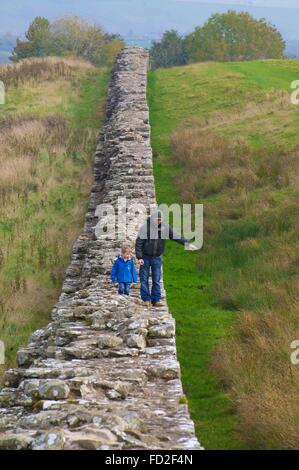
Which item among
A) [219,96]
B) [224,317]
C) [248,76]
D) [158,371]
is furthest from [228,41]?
[158,371]

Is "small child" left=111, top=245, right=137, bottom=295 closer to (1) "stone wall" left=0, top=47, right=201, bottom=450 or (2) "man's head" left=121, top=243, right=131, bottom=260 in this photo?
(2) "man's head" left=121, top=243, right=131, bottom=260

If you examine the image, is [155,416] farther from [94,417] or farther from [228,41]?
[228,41]

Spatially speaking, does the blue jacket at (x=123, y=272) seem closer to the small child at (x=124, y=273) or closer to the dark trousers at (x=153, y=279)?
the small child at (x=124, y=273)

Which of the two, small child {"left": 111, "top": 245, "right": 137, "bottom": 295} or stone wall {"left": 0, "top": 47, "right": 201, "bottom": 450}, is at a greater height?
small child {"left": 111, "top": 245, "right": 137, "bottom": 295}

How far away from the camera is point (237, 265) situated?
1271 cm

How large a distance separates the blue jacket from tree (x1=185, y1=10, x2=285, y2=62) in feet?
184

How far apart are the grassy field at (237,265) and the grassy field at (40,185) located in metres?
2.13

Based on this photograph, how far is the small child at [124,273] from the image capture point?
9289 mm

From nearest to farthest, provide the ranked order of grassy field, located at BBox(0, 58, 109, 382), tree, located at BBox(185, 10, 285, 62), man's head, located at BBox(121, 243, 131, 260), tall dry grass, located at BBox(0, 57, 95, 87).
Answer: man's head, located at BBox(121, 243, 131, 260), grassy field, located at BBox(0, 58, 109, 382), tall dry grass, located at BBox(0, 57, 95, 87), tree, located at BBox(185, 10, 285, 62)

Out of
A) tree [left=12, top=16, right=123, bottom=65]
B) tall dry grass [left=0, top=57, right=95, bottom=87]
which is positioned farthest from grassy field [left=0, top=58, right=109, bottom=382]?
tree [left=12, top=16, right=123, bottom=65]

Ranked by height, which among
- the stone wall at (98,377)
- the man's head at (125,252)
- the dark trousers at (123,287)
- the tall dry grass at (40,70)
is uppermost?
the tall dry grass at (40,70)

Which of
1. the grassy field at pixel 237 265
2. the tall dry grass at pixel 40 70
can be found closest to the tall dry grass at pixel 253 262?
the grassy field at pixel 237 265

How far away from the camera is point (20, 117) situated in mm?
27531

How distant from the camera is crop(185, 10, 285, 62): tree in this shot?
64.2m
